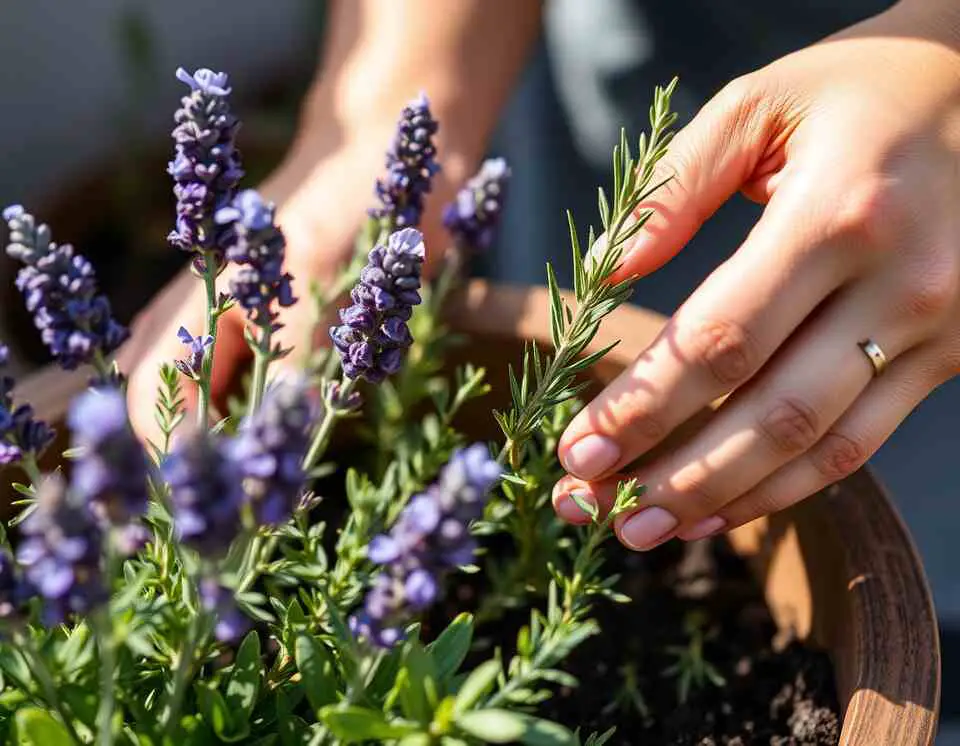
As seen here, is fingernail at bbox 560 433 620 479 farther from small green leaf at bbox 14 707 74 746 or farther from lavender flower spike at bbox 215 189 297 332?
small green leaf at bbox 14 707 74 746

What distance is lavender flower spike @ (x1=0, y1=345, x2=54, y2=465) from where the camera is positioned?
2.23ft

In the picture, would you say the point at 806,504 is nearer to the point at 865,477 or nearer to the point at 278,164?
the point at 865,477

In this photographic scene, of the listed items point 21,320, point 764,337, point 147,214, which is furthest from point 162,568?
point 147,214

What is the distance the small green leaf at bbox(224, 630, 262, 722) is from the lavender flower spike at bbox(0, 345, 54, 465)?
210 millimetres

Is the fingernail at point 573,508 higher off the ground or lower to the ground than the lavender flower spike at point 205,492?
lower

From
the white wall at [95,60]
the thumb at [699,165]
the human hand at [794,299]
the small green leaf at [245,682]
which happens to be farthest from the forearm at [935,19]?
the white wall at [95,60]

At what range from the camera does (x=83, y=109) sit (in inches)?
92.4

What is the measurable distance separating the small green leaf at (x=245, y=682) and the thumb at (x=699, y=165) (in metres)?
0.41

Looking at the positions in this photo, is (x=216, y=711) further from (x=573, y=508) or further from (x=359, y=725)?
(x=573, y=508)

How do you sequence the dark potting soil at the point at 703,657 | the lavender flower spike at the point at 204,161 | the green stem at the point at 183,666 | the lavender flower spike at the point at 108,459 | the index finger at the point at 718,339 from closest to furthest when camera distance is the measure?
the lavender flower spike at the point at 108,459
the green stem at the point at 183,666
the lavender flower spike at the point at 204,161
the index finger at the point at 718,339
the dark potting soil at the point at 703,657

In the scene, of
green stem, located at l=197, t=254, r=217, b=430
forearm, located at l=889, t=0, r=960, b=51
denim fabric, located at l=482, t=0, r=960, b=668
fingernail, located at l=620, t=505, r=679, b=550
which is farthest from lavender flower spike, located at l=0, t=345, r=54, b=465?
denim fabric, located at l=482, t=0, r=960, b=668

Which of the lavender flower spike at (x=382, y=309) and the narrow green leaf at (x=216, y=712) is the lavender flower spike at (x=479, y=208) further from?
the narrow green leaf at (x=216, y=712)

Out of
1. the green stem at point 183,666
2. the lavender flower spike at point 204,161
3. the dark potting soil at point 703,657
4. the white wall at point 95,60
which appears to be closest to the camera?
the green stem at point 183,666

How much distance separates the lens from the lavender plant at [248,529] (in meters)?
0.52
